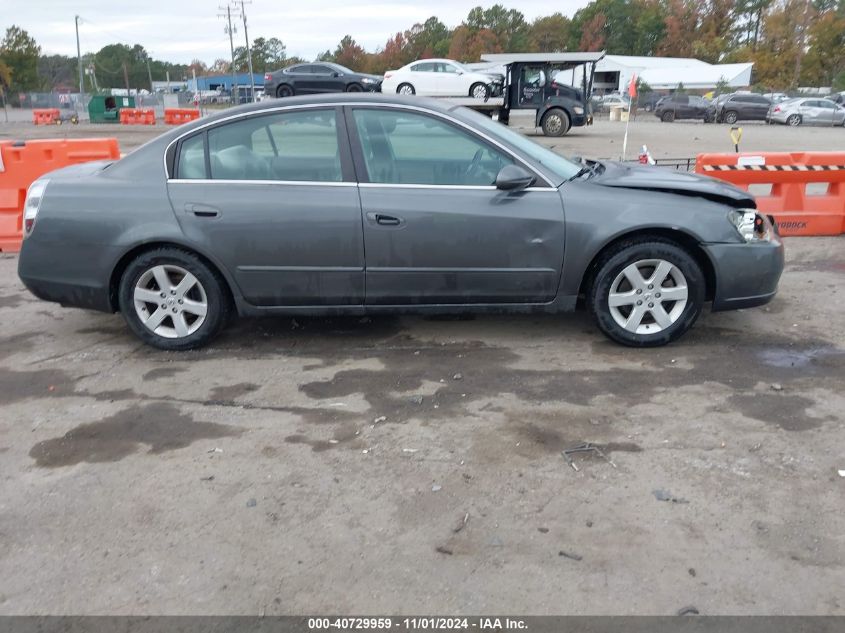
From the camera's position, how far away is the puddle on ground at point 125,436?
375 cm

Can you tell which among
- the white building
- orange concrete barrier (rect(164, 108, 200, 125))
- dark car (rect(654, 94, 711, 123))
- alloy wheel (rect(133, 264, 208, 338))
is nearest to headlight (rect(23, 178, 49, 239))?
alloy wheel (rect(133, 264, 208, 338))

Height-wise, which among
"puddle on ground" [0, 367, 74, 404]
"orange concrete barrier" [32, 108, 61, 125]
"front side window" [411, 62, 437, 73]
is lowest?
"puddle on ground" [0, 367, 74, 404]

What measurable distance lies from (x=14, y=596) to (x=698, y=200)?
420 centimetres

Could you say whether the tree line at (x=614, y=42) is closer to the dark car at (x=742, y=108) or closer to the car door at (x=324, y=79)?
the dark car at (x=742, y=108)

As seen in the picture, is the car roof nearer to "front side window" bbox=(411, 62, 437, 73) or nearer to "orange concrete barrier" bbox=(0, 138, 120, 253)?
"orange concrete barrier" bbox=(0, 138, 120, 253)

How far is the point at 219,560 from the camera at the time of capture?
290 centimetres

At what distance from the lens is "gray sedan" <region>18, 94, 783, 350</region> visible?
474cm

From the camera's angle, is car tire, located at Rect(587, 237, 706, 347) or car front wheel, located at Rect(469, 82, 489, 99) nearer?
car tire, located at Rect(587, 237, 706, 347)

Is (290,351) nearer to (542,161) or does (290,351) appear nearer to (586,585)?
(542,161)

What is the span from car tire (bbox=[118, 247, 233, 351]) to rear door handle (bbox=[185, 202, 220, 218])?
0.27m

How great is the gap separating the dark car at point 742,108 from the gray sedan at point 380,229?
3456 cm

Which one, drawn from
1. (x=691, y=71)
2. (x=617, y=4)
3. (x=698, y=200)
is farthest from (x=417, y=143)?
(x=617, y=4)

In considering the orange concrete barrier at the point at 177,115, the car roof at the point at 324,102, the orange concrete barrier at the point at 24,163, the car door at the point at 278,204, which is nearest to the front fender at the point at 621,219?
the car roof at the point at 324,102
